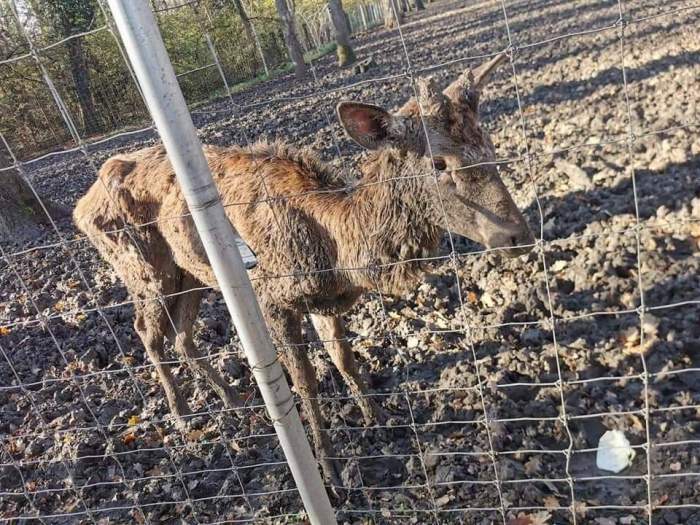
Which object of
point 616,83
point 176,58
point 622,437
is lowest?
point 622,437

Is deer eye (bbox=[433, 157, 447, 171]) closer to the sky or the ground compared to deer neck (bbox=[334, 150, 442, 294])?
closer to the sky

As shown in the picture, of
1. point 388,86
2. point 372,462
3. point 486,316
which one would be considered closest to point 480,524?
point 372,462

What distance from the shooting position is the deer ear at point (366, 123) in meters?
2.76

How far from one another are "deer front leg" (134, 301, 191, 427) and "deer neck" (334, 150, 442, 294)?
182cm

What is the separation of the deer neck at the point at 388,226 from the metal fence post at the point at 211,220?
1033 mm

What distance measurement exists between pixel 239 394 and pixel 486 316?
2.15m

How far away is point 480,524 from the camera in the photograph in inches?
116

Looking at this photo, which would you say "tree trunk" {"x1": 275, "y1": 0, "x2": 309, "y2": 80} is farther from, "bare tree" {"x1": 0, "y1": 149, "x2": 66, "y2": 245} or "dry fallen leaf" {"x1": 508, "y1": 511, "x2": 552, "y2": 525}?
"dry fallen leaf" {"x1": 508, "y1": 511, "x2": 552, "y2": 525}

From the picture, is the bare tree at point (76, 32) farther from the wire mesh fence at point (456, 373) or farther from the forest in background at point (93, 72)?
the wire mesh fence at point (456, 373)

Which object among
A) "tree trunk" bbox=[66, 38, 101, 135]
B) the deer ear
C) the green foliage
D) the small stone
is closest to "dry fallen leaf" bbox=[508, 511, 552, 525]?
the deer ear

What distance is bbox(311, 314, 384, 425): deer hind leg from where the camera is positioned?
3.90 metres

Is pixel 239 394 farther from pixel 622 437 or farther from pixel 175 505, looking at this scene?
pixel 622 437

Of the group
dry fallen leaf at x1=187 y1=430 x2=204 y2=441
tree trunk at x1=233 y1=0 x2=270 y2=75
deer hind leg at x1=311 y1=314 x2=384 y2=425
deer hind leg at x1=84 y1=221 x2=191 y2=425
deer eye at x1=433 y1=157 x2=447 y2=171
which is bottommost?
dry fallen leaf at x1=187 y1=430 x2=204 y2=441

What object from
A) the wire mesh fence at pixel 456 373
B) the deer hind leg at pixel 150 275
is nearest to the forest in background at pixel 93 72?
the wire mesh fence at pixel 456 373
